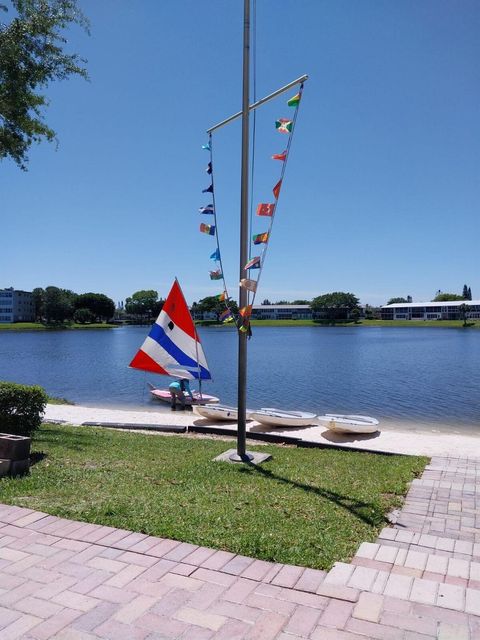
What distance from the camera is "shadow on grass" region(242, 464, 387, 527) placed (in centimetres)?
490

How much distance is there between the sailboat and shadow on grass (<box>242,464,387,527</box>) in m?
10.9

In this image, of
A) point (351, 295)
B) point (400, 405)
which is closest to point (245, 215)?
point (400, 405)

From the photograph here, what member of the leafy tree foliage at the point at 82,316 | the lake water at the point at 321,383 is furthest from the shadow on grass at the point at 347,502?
the leafy tree foliage at the point at 82,316

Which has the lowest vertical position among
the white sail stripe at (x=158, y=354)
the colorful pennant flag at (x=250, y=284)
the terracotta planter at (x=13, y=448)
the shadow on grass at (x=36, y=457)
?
the shadow on grass at (x=36, y=457)

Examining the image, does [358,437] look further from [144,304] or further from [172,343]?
[144,304]

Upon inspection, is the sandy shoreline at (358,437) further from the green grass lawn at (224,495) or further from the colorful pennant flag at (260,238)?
the colorful pennant flag at (260,238)

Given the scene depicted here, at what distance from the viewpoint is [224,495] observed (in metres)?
5.44

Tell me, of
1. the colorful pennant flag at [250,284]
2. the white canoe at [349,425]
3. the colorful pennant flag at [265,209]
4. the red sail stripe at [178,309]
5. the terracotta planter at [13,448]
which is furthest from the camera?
the red sail stripe at [178,309]

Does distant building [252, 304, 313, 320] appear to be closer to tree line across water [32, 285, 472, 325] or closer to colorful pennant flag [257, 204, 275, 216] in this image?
tree line across water [32, 285, 472, 325]

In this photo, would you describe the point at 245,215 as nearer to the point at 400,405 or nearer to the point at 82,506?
the point at 82,506

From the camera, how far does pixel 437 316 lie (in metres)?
142

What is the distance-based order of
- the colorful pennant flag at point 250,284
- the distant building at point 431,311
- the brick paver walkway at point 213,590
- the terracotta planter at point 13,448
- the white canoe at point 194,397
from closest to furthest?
the brick paver walkway at point 213,590, the terracotta planter at point 13,448, the colorful pennant flag at point 250,284, the white canoe at point 194,397, the distant building at point 431,311

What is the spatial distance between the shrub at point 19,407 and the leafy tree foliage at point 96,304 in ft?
417

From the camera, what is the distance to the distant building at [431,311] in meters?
136
